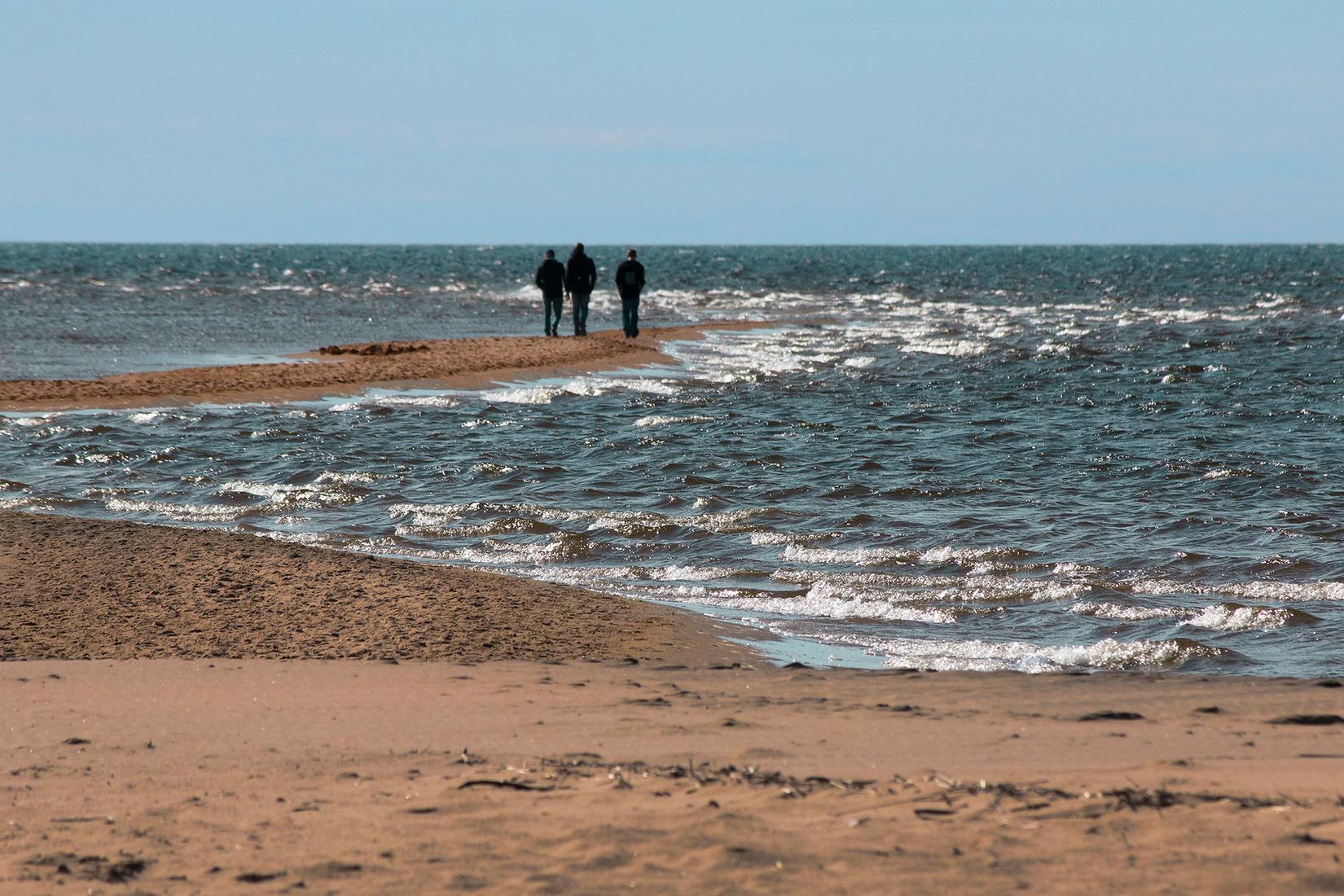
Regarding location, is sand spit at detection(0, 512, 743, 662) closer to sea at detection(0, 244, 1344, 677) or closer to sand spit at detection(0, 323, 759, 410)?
sea at detection(0, 244, 1344, 677)

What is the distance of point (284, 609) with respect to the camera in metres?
7.35

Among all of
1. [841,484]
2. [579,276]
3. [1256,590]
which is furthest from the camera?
[579,276]

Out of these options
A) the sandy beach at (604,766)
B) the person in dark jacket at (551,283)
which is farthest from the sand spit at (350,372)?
the sandy beach at (604,766)

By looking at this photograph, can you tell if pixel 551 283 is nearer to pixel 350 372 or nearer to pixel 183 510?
pixel 350 372

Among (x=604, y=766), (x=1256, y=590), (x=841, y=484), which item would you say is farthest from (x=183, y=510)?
(x=1256, y=590)

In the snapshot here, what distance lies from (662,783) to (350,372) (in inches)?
685

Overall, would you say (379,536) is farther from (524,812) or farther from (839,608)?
(524,812)

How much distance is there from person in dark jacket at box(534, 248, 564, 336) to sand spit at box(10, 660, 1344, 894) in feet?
70.0

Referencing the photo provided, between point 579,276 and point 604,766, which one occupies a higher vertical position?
point 579,276

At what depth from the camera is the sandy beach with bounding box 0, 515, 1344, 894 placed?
375 centimetres

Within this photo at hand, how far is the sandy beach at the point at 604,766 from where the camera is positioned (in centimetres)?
375

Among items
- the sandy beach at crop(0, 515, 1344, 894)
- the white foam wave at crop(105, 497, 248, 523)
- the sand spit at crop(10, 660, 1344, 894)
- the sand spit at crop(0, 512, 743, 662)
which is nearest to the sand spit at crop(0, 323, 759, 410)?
the white foam wave at crop(105, 497, 248, 523)

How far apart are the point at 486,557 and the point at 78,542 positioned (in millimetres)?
2643

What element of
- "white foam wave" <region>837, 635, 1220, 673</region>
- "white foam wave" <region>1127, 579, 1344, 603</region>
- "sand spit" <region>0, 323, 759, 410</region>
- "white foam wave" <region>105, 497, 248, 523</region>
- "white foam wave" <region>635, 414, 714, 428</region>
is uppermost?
"sand spit" <region>0, 323, 759, 410</region>
